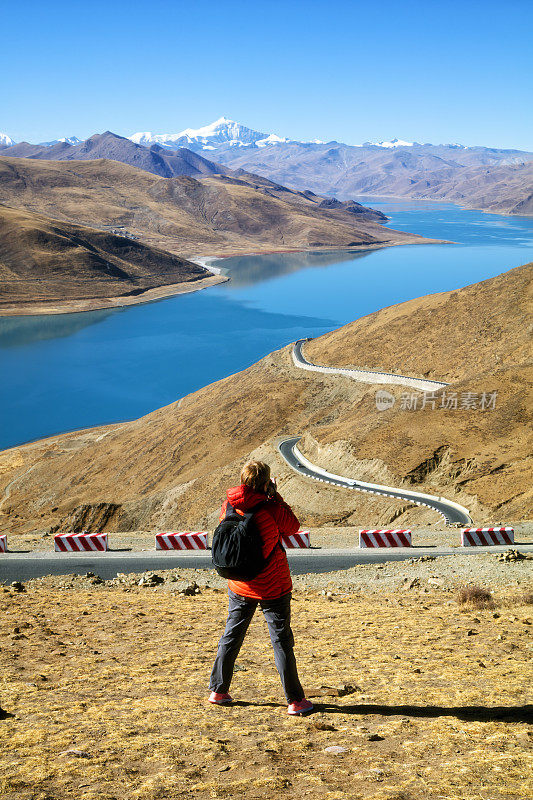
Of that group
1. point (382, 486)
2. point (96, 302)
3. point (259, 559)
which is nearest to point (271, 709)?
point (259, 559)

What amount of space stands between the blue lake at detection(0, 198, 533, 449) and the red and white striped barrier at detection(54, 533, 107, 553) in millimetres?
48997

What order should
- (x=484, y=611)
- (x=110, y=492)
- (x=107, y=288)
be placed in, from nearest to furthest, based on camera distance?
(x=484, y=611), (x=110, y=492), (x=107, y=288)

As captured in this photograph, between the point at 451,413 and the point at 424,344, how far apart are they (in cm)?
2930

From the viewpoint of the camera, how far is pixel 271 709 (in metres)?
7.10

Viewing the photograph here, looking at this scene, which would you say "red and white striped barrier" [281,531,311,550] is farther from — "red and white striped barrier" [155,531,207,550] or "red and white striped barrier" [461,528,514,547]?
"red and white striped barrier" [461,528,514,547]

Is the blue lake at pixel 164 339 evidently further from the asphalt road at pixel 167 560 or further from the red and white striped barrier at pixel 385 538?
the red and white striped barrier at pixel 385 538

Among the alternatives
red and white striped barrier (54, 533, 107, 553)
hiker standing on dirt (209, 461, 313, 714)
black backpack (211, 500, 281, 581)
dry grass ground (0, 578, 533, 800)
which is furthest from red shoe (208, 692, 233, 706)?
red and white striped barrier (54, 533, 107, 553)

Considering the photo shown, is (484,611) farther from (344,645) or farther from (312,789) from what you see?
(312,789)

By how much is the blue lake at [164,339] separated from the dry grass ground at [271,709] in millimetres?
60564

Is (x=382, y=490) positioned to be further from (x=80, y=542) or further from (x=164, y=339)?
(x=164, y=339)

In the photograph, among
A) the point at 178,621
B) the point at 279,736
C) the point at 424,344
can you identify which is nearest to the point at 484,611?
the point at 178,621

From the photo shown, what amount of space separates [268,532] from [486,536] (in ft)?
48.7

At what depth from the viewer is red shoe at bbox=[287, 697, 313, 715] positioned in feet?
22.5

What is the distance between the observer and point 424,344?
207ft
